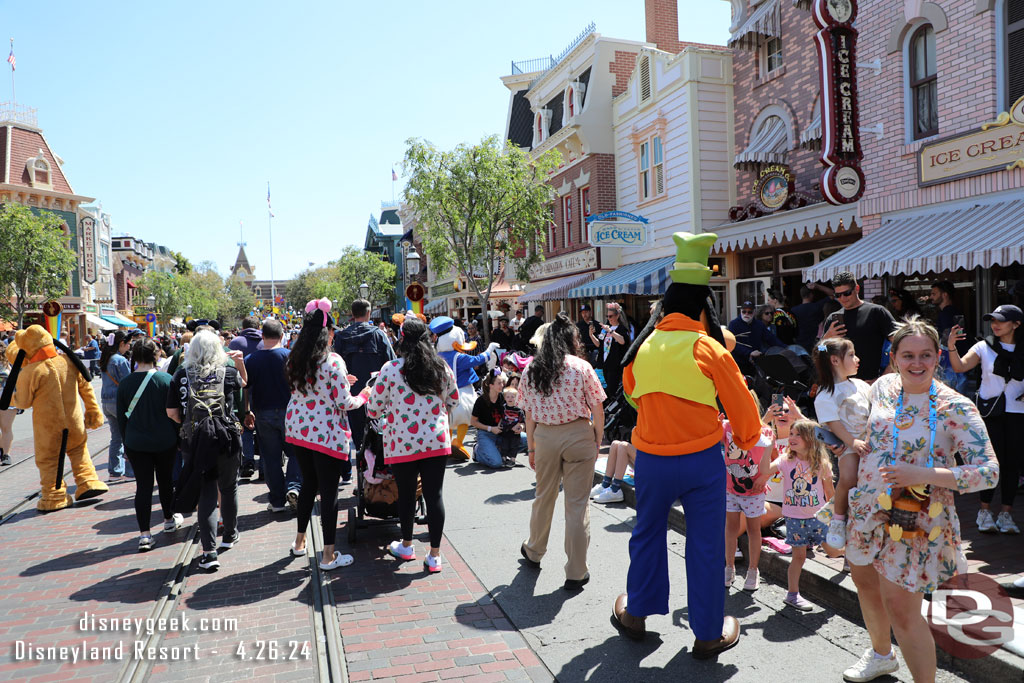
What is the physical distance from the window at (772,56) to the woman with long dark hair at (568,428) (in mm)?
11849

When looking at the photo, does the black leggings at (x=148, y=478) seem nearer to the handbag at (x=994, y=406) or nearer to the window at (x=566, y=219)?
the handbag at (x=994, y=406)

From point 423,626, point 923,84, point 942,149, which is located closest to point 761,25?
point 923,84

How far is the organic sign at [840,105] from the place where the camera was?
10180 millimetres

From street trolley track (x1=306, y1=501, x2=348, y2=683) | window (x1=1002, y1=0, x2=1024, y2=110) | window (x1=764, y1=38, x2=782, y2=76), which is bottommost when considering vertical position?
street trolley track (x1=306, y1=501, x2=348, y2=683)

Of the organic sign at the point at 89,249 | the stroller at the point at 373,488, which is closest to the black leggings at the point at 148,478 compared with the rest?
the stroller at the point at 373,488

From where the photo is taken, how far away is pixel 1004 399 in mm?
5180

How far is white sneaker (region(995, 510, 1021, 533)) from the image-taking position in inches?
194

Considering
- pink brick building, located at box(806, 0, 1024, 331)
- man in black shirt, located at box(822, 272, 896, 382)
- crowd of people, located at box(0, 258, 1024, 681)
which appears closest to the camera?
crowd of people, located at box(0, 258, 1024, 681)

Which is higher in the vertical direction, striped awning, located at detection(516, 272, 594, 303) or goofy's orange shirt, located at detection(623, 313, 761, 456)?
striped awning, located at detection(516, 272, 594, 303)

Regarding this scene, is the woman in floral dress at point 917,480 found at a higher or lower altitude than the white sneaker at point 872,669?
higher

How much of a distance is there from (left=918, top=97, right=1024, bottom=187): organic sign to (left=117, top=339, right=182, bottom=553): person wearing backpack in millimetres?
9587

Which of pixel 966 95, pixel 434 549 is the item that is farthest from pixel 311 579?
pixel 966 95

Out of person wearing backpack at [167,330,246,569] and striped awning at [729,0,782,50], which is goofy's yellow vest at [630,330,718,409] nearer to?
person wearing backpack at [167,330,246,569]

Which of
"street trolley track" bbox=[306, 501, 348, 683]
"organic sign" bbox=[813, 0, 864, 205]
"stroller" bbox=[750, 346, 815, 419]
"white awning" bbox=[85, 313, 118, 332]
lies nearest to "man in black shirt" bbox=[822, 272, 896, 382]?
"stroller" bbox=[750, 346, 815, 419]
